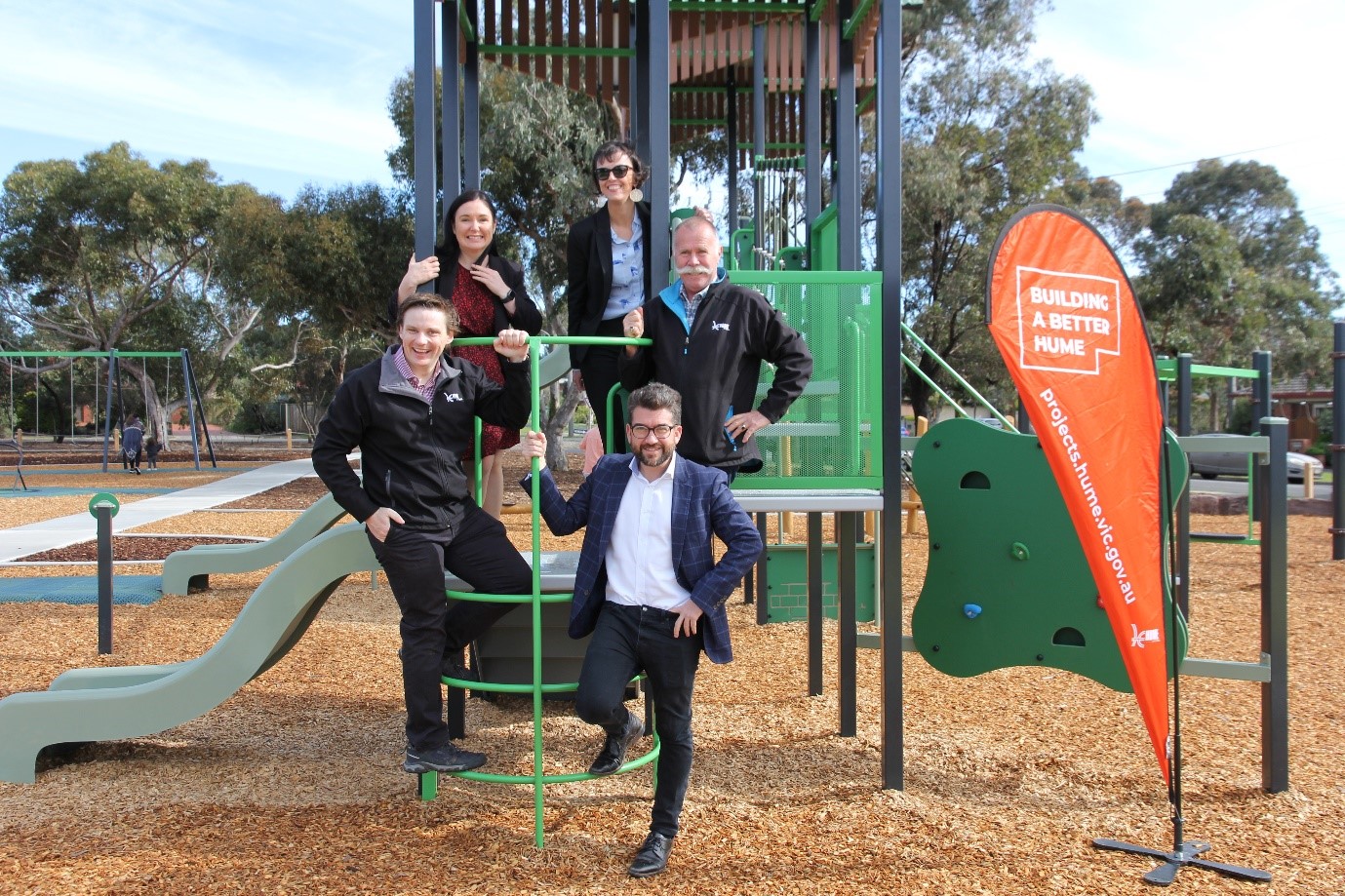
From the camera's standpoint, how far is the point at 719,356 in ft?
12.6

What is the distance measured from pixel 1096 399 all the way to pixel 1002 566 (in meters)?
1.14

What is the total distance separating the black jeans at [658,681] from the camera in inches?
135

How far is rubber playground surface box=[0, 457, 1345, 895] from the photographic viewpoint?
11.1 ft

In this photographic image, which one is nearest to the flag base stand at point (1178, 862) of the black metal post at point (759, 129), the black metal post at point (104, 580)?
the black metal post at point (104, 580)

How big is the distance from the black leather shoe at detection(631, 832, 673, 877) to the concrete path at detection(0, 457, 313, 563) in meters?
9.42

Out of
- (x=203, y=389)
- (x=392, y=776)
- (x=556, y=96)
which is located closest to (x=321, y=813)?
(x=392, y=776)

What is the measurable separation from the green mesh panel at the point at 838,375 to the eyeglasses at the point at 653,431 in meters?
0.79

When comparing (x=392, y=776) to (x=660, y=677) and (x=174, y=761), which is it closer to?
(x=174, y=761)

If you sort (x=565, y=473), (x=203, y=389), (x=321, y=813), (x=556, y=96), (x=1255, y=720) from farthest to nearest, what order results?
(x=203, y=389) < (x=565, y=473) < (x=556, y=96) < (x=1255, y=720) < (x=321, y=813)

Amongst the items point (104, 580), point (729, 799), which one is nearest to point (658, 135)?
point (729, 799)

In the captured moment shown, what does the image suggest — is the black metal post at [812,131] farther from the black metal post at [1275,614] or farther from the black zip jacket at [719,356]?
the black metal post at [1275,614]

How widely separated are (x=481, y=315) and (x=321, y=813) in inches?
80.9

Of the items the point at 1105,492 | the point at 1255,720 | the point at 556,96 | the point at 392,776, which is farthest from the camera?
the point at 556,96

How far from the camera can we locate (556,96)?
20.0 m
